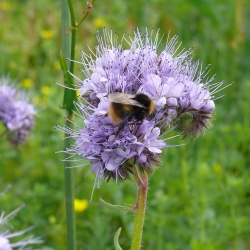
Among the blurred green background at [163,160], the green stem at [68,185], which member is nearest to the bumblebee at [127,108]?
the green stem at [68,185]

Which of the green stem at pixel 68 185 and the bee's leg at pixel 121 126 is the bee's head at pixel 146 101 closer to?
the bee's leg at pixel 121 126

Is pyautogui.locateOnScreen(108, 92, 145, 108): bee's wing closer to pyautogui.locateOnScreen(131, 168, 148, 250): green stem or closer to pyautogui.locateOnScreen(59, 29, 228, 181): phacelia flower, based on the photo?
pyautogui.locateOnScreen(59, 29, 228, 181): phacelia flower

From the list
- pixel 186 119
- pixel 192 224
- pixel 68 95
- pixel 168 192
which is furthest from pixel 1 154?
pixel 186 119

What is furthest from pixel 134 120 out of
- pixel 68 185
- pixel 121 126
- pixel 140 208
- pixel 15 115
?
pixel 15 115

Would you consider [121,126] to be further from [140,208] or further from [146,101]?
[140,208]

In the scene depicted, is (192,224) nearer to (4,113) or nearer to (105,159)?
(4,113)
